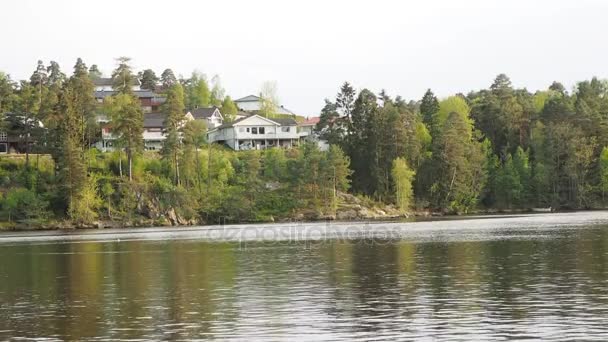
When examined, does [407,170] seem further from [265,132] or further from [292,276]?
[292,276]

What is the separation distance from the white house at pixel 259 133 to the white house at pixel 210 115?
13579 millimetres

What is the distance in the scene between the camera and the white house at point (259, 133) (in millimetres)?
165750

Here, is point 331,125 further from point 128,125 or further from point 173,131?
point 128,125

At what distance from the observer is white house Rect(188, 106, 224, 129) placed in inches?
7156

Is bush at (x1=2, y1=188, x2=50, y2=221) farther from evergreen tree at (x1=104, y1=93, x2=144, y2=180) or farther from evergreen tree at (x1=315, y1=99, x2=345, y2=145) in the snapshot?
evergreen tree at (x1=315, y1=99, x2=345, y2=145)

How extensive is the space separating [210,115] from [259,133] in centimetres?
2134

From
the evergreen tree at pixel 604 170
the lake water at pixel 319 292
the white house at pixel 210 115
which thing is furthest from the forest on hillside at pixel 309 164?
the lake water at pixel 319 292

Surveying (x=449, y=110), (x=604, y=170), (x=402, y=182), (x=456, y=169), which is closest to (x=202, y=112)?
(x=449, y=110)

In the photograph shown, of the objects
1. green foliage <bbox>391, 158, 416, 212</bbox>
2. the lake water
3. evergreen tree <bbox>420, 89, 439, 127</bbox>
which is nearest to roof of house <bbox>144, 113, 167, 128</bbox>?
green foliage <bbox>391, 158, 416, 212</bbox>

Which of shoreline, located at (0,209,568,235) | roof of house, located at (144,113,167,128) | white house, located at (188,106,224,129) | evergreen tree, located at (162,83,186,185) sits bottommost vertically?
shoreline, located at (0,209,568,235)

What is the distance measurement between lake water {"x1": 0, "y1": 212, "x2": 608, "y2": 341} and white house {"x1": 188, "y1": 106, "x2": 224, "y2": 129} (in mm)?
113961

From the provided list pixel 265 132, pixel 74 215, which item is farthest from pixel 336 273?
pixel 265 132

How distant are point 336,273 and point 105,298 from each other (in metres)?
14.1

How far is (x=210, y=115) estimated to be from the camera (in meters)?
183
